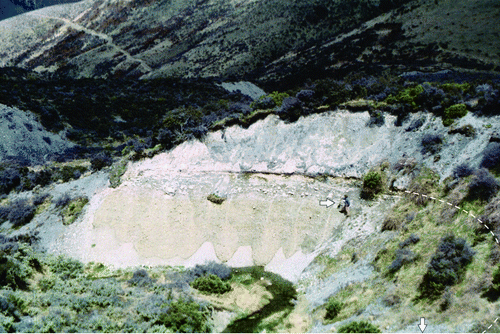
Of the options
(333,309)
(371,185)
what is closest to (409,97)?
(371,185)

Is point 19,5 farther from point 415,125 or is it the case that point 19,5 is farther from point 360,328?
point 360,328

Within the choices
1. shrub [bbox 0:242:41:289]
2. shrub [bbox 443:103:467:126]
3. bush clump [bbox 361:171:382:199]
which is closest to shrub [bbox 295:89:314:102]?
bush clump [bbox 361:171:382:199]

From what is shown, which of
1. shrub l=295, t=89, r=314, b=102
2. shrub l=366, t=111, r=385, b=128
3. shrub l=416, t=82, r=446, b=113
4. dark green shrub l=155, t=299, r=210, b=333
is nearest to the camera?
dark green shrub l=155, t=299, r=210, b=333

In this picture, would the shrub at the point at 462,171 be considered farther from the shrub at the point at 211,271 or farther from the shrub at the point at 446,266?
the shrub at the point at 211,271

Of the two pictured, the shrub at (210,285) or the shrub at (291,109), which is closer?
the shrub at (210,285)

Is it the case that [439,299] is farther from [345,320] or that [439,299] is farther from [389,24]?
[389,24]

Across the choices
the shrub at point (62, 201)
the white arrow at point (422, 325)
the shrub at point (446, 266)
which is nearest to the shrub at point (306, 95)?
the shrub at point (446, 266)

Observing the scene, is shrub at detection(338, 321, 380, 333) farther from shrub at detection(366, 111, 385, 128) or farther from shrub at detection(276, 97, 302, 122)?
shrub at detection(276, 97, 302, 122)
